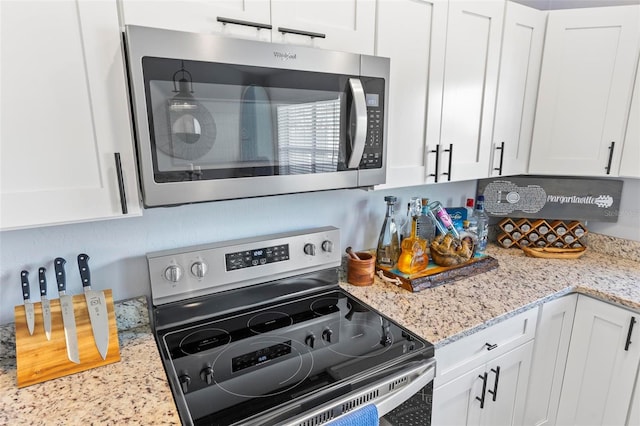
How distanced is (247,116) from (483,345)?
3.56 ft

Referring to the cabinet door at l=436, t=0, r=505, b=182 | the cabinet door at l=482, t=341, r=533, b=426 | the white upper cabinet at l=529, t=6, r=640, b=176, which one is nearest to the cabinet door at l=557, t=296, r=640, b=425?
the cabinet door at l=482, t=341, r=533, b=426

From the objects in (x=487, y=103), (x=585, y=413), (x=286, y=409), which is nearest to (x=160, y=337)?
(x=286, y=409)

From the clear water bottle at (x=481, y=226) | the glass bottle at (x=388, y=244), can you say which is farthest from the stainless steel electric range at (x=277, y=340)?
the clear water bottle at (x=481, y=226)

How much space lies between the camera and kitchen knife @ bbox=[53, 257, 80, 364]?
950mm

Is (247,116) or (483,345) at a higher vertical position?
(247,116)

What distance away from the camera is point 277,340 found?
1134mm

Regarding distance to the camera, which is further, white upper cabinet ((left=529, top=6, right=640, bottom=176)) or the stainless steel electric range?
white upper cabinet ((left=529, top=6, right=640, bottom=176))

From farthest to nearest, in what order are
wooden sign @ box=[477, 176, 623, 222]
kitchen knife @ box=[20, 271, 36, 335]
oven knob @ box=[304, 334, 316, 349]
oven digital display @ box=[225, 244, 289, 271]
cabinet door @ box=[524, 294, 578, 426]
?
1. wooden sign @ box=[477, 176, 623, 222]
2. cabinet door @ box=[524, 294, 578, 426]
3. oven digital display @ box=[225, 244, 289, 271]
4. oven knob @ box=[304, 334, 316, 349]
5. kitchen knife @ box=[20, 271, 36, 335]

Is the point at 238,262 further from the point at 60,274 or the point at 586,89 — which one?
the point at 586,89

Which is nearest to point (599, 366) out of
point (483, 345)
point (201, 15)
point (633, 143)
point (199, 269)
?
point (483, 345)

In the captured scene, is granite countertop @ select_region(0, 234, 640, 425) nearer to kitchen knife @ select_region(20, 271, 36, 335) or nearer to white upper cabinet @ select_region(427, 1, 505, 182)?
kitchen knife @ select_region(20, 271, 36, 335)

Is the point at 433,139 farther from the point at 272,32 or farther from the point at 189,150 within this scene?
the point at 189,150

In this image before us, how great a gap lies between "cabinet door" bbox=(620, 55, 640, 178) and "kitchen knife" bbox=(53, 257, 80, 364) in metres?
2.16

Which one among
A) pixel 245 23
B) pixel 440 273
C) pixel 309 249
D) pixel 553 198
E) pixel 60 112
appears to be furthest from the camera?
pixel 553 198
